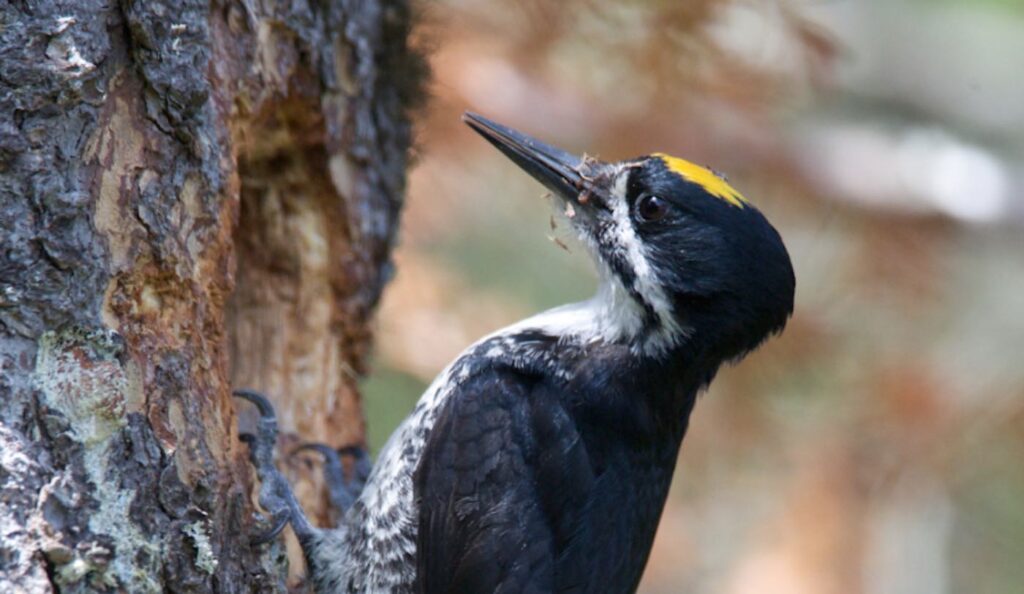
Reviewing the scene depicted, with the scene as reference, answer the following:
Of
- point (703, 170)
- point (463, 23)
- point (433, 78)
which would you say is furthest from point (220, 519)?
point (463, 23)

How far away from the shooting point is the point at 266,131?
3771 millimetres

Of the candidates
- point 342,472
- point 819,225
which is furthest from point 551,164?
point 819,225

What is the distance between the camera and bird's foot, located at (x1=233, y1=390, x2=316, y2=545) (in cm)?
365

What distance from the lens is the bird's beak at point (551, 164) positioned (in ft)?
12.5

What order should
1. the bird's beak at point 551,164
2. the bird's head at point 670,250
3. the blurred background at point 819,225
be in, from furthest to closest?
the blurred background at point 819,225, the bird's beak at point 551,164, the bird's head at point 670,250

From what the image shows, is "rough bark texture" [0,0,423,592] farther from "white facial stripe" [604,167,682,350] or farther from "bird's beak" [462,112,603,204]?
"white facial stripe" [604,167,682,350]

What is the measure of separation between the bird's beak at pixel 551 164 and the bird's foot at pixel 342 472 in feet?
3.85

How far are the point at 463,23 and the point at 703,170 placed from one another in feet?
5.45

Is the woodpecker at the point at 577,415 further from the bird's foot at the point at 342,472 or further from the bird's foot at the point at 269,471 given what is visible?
the bird's foot at the point at 342,472

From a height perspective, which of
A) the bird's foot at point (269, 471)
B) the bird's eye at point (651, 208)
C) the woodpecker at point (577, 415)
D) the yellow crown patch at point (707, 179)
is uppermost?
the yellow crown patch at point (707, 179)

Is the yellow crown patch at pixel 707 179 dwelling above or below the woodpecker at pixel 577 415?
above

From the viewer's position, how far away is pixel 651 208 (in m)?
3.75

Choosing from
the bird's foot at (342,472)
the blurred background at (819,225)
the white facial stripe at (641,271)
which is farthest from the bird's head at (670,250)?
the bird's foot at (342,472)

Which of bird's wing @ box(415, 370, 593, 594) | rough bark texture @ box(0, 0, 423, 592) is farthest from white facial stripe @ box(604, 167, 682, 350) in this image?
rough bark texture @ box(0, 0, 423, 592)
